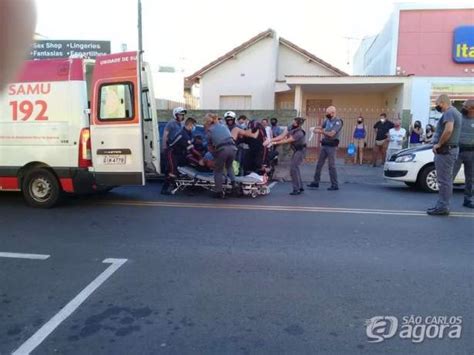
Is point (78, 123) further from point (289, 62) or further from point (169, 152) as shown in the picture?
point (289, 62)

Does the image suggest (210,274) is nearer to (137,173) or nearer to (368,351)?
(368,351)

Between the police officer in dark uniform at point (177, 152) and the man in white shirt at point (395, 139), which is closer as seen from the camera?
the police officer in dark uniform at point (177, 152)

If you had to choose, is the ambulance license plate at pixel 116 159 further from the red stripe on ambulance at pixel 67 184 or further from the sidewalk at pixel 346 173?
the sidewalk at pixel 346 173

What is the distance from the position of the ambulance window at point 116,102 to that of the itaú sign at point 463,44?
13.0 m

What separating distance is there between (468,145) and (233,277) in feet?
17.2

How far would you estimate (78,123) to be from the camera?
7117mm

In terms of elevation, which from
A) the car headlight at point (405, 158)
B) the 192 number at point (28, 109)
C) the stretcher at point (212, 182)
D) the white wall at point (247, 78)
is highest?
the white wall at point (247, 78)

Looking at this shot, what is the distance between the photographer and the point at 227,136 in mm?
8320

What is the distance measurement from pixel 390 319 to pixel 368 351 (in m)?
0.55

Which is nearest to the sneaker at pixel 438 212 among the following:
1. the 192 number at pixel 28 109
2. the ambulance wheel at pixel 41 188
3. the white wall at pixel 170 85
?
the ambulance wheel at pixel 41 188

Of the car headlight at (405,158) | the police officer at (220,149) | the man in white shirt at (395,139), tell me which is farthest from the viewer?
the man in white shirt at (395,139)

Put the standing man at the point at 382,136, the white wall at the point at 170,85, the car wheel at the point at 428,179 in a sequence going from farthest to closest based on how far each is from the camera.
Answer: the white wall at the point at 170,85
the standing man at the point at 382,136
the car wheel at the point at 428,179

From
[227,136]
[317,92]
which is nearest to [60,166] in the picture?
[227,136]

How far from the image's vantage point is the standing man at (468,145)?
7.40m
